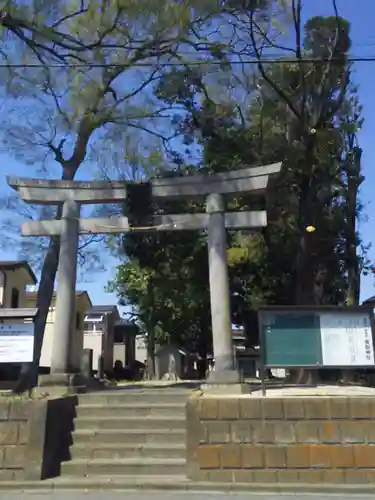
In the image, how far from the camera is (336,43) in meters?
14.2

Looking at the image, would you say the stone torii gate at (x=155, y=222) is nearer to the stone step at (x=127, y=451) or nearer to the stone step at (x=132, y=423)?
the stone step at (x=132, y=423)

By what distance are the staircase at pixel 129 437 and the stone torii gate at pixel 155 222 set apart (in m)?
1.15

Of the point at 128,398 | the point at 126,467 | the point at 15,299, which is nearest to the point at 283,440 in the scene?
the point at 126,467

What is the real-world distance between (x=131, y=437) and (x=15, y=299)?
19.5 metres

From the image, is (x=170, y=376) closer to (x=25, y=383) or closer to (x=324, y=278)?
(x=324, y=278)

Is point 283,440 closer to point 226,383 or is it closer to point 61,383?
point 226,383

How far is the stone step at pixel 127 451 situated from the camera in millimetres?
7996

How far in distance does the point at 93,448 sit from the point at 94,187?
537 cm

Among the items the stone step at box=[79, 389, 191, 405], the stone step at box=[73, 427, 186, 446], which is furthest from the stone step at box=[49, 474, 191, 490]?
the stone step at box=[79, 389, 191, 405]

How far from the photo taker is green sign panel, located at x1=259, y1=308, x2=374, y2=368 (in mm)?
8070

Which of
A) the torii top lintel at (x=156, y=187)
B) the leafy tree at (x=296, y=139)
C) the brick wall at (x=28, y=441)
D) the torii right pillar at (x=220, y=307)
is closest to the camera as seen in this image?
the brick wall at (x=28, y=441)

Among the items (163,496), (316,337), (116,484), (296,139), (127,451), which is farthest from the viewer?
(296,139)

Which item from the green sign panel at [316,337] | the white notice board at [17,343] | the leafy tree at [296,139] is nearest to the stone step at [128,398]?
the white notice board at [17,343]

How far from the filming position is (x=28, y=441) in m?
7.67
